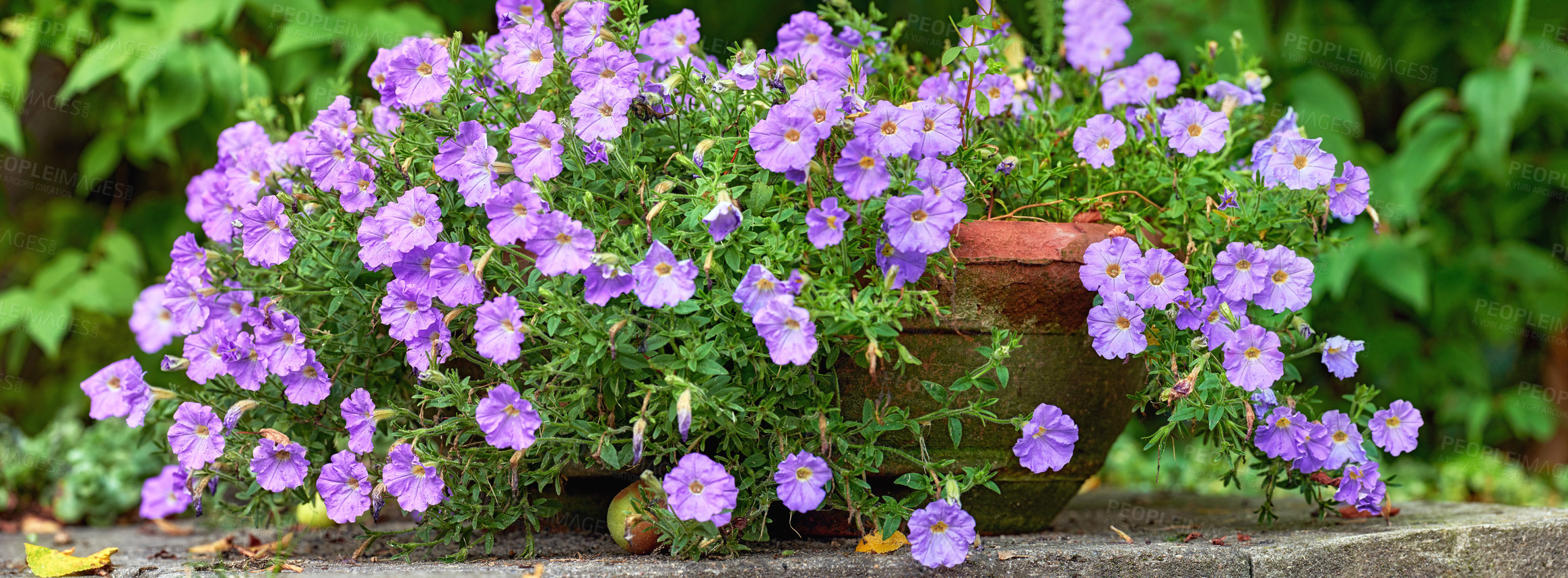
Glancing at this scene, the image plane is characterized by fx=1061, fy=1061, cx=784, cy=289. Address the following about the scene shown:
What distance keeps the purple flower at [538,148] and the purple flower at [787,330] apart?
0.39 meters

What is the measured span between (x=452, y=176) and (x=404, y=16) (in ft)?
4.97

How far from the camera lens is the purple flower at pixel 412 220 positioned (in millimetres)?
1519

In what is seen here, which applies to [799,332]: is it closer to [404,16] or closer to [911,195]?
[911,195]

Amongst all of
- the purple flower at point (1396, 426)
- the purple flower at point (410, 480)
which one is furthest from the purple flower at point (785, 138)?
the purple flower at point (1396, 426)

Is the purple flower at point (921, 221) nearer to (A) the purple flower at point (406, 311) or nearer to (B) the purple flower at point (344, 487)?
(A) the purple flower at point (406, 311)

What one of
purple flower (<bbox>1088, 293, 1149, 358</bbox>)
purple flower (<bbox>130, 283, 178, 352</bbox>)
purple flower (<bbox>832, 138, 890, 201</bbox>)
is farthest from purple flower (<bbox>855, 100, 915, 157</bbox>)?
purple flower (<bbox>130, 283, 178, 352</bbox>)

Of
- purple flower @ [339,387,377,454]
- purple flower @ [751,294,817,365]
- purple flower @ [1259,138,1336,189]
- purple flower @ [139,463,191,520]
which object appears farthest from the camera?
purple flower @ [139,463,191,520]

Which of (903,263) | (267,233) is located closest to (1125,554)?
(903,263)

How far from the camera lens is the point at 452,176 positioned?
1.58 metres

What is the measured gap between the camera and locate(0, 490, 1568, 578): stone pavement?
1506 mm

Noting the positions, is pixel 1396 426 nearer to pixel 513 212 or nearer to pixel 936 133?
pixel 936 133

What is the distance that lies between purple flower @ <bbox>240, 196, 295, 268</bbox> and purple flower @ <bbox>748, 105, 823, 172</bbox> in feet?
2.51

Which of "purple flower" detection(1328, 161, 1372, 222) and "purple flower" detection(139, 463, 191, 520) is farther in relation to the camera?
"purple flower" detection(139, 463, 191, 520)

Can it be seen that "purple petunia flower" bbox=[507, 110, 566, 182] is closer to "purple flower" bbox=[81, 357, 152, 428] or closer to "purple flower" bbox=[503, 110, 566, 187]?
"purple flower" bbox=[503, 110, 566, 187]
